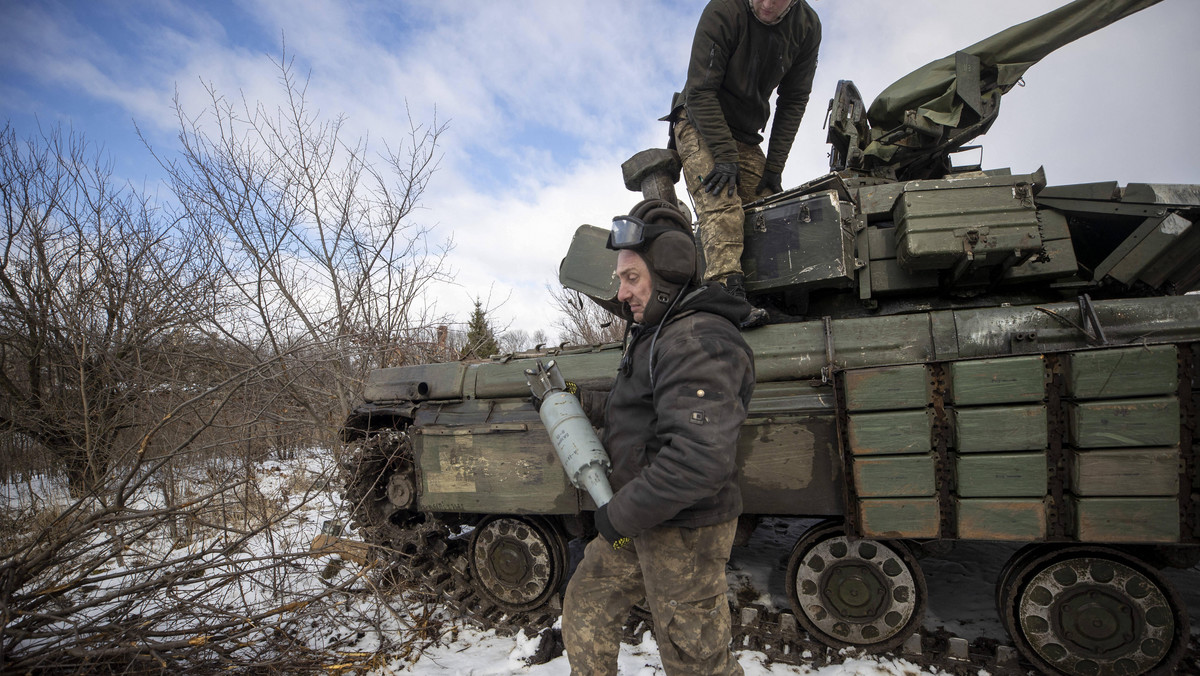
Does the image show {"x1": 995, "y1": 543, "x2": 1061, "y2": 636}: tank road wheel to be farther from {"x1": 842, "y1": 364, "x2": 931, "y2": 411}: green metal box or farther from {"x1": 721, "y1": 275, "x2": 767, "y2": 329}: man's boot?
{"x1": 721, "y1": 275, "x2": 767, "y2": 329}: man's boot

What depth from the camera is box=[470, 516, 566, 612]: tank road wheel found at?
158 inches

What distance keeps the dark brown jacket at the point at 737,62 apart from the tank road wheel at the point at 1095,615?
300 centimetres

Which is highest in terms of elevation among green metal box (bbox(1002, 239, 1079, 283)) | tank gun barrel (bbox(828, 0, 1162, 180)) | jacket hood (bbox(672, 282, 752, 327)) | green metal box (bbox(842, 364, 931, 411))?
tank gun barrel (bbox(828, 0, 1162, 180))

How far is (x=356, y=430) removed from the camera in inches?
179

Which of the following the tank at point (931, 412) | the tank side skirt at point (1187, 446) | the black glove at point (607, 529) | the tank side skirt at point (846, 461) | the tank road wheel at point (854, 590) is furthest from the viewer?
the tank road wheel at point (854, 590)

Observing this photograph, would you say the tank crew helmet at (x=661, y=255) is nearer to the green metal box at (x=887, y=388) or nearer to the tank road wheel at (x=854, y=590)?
the green metal box at (x=887, y=388)

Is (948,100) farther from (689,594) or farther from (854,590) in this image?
(689,594)

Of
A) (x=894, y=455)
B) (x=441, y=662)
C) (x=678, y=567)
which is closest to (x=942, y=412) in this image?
(x=894, y=455)

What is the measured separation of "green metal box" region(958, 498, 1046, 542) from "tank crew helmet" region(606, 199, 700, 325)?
6.36 feet

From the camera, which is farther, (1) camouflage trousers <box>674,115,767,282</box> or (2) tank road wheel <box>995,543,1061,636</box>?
(1) camouflage trousers <box>674,115,767,282</box>

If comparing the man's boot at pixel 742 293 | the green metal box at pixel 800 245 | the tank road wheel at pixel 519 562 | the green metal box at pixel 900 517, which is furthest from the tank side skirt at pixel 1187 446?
the tank road wheel at pixel 519 562

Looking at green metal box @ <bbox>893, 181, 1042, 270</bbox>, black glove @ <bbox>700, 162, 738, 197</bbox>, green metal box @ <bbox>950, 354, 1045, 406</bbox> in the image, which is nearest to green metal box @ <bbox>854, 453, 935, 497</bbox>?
green metal box @ <bbox>950, 354, 1045, 406</bbox>

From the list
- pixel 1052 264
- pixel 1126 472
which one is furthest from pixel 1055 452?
pixel 1052 264

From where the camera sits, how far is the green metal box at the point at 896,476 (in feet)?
9.45
